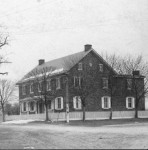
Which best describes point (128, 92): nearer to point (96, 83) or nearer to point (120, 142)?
point (96, 83)

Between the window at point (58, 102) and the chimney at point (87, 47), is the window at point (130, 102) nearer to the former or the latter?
the chimney at point (87, 47)

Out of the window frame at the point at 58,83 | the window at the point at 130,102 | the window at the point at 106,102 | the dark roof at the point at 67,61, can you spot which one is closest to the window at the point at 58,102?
the window frame at the point at 58,83

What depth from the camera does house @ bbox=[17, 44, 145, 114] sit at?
45438 mm

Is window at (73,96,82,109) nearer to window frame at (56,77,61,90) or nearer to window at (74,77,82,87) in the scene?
window at (74,77,82,87)

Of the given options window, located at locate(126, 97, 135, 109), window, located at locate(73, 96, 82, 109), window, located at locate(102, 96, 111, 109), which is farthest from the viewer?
window, located at locate(126, 97, 135, 109)

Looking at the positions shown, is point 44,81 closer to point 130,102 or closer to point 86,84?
point 86,84

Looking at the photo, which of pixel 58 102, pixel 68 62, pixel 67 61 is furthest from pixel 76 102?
pixel 67 61

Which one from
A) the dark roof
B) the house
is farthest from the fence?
the dark roof

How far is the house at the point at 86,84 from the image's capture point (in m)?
45.4

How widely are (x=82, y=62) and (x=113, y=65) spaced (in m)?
4.03

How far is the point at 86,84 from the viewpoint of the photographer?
43781 millimetres

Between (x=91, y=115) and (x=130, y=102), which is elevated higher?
(x=130, y=102)

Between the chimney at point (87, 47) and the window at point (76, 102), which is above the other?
the chimney at point (87, 47)

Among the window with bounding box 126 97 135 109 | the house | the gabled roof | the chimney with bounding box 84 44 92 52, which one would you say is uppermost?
the chimney with bounding box 84 44 92 52
